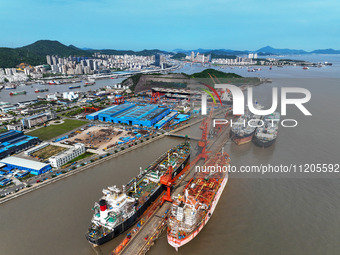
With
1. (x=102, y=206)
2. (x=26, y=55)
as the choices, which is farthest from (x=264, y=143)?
(x=26, y=55)

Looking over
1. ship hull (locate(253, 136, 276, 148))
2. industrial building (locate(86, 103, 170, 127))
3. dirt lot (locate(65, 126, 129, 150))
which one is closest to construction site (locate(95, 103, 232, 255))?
ship hull (locate(253, 136, 276, 148))

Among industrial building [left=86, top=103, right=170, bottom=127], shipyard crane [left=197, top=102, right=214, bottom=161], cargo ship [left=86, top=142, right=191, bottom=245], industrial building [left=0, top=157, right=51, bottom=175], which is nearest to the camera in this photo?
cargo ship [left=86, top=142, right=191, bottom=245]

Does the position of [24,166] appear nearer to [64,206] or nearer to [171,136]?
[64,206]

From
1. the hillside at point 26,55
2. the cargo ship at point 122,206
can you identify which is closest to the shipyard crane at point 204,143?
the cargo ship at point 122,206

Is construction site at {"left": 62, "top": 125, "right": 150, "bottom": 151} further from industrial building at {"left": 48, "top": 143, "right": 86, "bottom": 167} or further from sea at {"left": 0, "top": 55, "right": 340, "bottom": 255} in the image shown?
sea at {"left": 0, "top": 55, "right": 340, "bottom": 255}

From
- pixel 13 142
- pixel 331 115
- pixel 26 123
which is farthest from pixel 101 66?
pixel 331 115

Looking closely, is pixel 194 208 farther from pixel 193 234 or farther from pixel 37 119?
pixel 37 119
